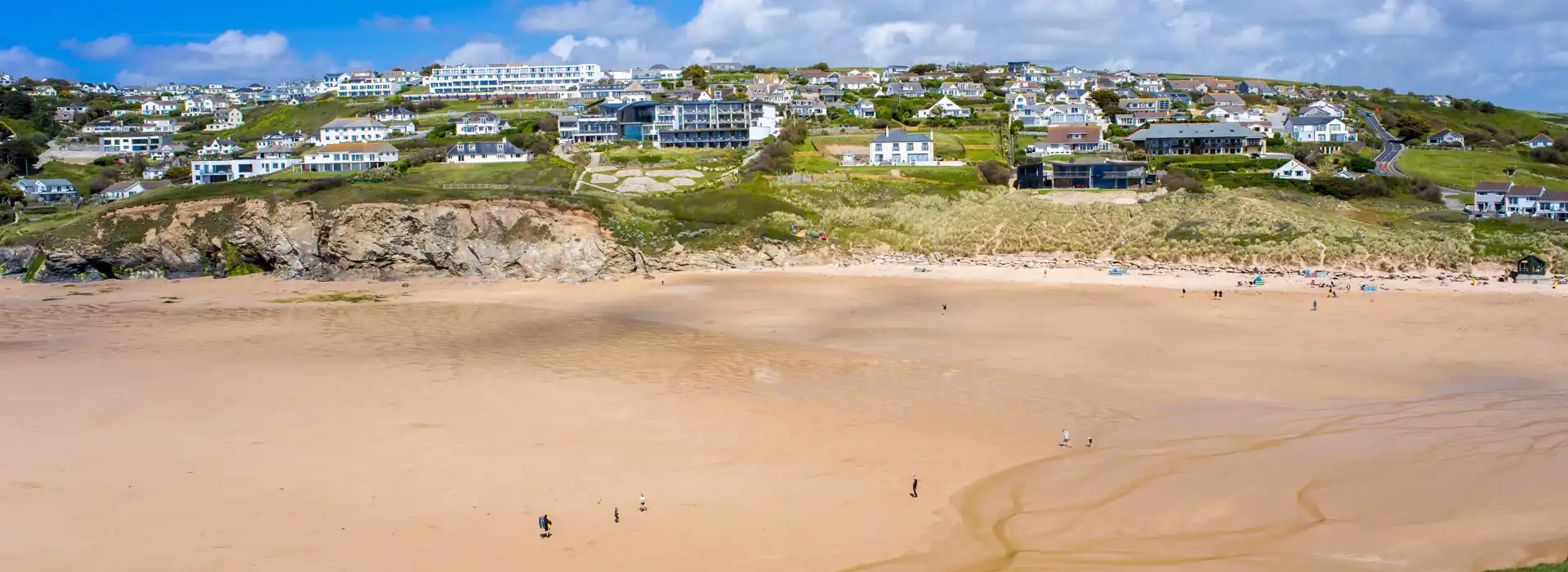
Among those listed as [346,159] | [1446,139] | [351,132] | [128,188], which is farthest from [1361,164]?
[128,188]

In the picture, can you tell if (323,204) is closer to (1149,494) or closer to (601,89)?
(1149,494)

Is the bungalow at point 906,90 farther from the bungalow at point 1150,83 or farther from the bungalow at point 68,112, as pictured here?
the bungalow at point 68,112

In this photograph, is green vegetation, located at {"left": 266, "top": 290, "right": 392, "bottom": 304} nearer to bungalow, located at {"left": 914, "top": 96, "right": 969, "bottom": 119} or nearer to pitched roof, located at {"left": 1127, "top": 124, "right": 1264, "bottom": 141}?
pitched roof, located at {"left": 1127, "top": 124, "right": 1264, "bottom": 141}

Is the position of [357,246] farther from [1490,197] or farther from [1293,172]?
[1490,197]

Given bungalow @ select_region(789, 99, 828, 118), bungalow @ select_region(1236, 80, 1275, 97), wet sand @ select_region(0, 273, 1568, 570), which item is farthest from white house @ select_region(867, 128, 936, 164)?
bungalow @ select_region(1236, 80, 1275, 97)

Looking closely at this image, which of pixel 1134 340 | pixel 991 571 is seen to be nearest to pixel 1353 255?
pixel 1134 340
